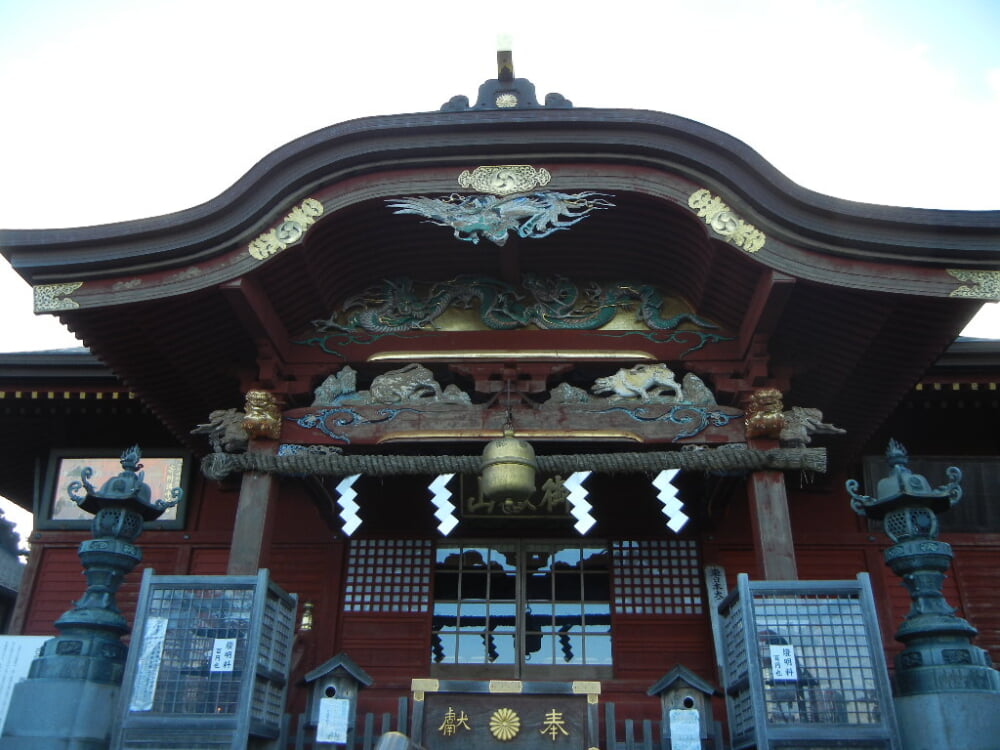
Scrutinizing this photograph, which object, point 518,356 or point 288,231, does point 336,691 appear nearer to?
point 518,356

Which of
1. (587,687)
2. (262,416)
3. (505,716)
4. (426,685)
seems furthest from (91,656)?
(587,687)

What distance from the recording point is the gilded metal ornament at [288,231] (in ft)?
26.0

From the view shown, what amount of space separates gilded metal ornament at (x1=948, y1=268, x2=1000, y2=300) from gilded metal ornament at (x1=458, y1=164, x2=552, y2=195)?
362 centimetres

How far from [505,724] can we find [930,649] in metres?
3.83

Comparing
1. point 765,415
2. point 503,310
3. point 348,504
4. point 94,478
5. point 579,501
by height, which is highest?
point 503,310

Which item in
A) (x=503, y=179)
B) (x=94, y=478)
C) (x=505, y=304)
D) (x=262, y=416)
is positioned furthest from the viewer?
(x=94, y=478)

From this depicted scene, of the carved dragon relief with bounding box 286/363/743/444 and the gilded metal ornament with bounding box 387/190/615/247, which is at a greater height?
the gilded metal ornament with bounding box 387/190/615/247

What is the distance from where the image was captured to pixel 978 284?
7.44 m

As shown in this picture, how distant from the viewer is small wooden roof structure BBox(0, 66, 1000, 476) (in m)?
7.64

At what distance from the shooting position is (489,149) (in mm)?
8008

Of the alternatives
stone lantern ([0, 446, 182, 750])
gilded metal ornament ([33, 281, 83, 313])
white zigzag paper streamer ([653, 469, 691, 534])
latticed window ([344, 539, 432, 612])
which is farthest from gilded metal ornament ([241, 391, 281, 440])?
white zigzag paper streamer ([653, 469, 691, 534])

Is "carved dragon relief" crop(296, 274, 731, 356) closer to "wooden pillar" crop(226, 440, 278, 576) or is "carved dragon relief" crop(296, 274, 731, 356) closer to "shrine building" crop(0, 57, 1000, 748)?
"shrine building" crop(0, 57, 1000, 748)

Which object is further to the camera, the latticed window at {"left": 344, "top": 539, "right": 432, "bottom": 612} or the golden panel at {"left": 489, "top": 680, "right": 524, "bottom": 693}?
the latticed window at {"left": 344, "top": 539, "right": 432, "bottom": 612}

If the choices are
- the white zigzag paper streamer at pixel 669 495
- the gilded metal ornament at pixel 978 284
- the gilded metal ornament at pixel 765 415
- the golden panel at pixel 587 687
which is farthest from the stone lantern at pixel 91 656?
the gilded metal ornament at pixel 978 284
